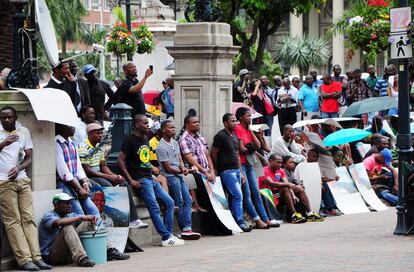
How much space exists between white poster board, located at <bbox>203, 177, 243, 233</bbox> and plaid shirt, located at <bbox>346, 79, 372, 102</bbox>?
1074 centimetres

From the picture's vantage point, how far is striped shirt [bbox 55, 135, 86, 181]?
15.3 metres

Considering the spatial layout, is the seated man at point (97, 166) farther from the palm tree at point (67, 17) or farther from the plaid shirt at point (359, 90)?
the palm tree at point (67, 17)

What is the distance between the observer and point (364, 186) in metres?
23.7

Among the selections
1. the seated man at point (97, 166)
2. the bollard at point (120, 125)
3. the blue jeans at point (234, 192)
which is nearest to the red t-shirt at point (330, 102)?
the blue jeans at point (234, 192)

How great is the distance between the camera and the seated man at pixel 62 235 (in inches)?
571

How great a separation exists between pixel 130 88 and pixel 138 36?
13.8 meters

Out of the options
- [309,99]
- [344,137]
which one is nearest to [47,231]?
[344,137]

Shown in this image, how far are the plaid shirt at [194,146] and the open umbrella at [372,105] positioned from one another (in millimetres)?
8653

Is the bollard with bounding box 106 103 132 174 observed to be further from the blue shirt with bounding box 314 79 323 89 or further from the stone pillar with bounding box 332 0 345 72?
the stone pillar with bounding box 332 0 345 72

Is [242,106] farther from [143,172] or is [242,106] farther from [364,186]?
[143,172]

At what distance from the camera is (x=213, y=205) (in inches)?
737

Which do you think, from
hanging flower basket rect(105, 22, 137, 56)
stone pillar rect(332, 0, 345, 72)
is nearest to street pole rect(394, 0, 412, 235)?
hanging flower basket rect(105, 22, 137, 56)

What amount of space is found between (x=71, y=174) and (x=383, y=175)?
10254 millimetres

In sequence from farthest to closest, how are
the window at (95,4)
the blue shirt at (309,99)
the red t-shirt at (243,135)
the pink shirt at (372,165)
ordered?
1. the window at (95,4)
2. the blue shirt at (309,99)
3. the pink shirt at (372,165)
4. the red t-shirt at (243,135)
